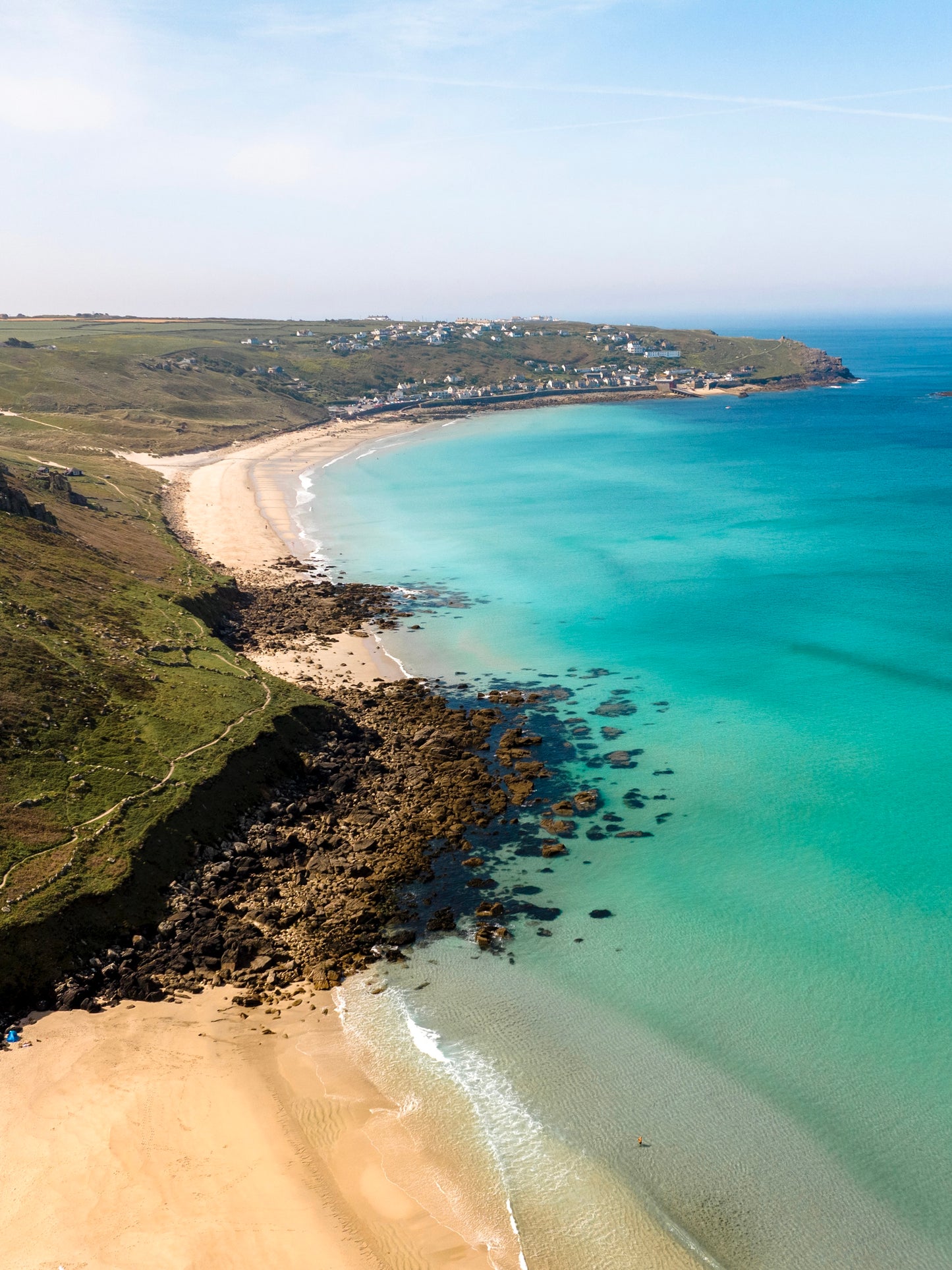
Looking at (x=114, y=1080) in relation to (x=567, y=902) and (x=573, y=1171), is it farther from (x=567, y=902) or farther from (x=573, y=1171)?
(x=567, y=902)

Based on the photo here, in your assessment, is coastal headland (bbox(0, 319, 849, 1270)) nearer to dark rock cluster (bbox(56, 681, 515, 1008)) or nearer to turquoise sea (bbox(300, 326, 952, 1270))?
dark rock cluster (bbox(56, 681, 515, 1008))

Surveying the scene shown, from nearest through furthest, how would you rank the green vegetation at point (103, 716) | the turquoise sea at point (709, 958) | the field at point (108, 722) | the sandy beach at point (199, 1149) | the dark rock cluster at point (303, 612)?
the sandy beach at point (199, 1149) < the turquoise sea at point (709, 958) < the field at point (108, 722) < the green vegetation at point (103, 716) < the dark rock cluster at point (303, 612)

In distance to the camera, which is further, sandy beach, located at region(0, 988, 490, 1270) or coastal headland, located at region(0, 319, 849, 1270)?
coastal headland, located at region(0, 319, 849, 1270)

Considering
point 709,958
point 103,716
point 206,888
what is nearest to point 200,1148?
point 206,888

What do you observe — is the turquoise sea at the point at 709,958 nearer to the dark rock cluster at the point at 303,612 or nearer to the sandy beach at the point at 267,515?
the dark rock cluster at the point at 303,612

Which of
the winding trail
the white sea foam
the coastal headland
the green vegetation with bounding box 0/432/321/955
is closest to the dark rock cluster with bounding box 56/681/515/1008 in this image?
the coastal headland

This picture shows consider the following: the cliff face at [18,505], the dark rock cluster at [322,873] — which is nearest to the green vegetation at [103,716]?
the cliff face at [18,505]

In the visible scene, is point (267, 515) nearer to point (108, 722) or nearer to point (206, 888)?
point (108, 722)
